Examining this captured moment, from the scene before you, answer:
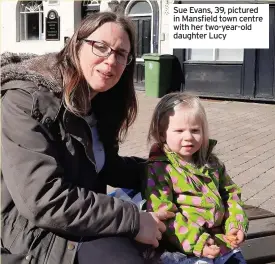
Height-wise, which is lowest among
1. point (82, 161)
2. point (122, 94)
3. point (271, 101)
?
point (271, 101)

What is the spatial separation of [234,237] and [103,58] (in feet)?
3.33

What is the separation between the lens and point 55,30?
16.7 meters

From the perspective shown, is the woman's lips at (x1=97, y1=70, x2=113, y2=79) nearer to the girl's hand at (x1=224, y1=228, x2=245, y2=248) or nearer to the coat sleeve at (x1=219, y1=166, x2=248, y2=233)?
the coat sleeve at (x1=219, y1=166, x2=248, y2=233)

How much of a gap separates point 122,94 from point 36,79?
598 millimetres

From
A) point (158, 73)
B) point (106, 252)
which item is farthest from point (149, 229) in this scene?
point (158, 73)

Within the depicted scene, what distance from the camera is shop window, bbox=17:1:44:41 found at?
57.1 feet

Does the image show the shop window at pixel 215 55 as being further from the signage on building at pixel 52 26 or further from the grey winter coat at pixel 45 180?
the grey winter coat at pixel 45 180

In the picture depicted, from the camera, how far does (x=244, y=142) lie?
7906 mm

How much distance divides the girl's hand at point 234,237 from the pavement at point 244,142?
28.1 inches

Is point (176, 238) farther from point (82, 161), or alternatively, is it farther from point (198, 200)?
point (82, 161)

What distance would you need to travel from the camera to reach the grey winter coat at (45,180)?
1854 millimetres

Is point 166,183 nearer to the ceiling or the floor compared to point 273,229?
nearer to the ceiling

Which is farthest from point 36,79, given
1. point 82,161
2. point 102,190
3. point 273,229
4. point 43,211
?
point 273,229
